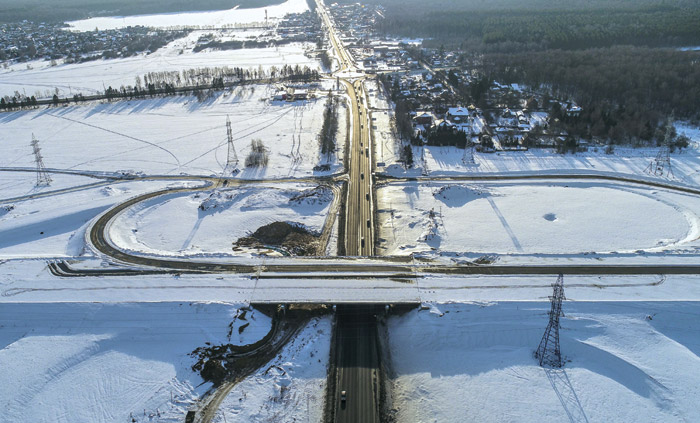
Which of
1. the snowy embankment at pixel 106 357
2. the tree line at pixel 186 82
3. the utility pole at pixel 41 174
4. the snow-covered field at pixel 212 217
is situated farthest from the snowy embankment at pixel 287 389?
the tree line at pixel 186 82

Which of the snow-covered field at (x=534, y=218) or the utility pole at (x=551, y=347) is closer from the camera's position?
the utility pole at (x=551, y=347)

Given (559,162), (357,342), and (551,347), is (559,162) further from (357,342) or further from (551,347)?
(357,342)

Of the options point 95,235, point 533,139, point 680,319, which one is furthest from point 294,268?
point 533,139

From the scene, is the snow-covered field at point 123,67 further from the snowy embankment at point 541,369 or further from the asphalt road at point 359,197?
the snowy embankment at point 541,369

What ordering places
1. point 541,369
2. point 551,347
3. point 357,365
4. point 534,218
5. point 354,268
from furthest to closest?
point 534,218 < point 354,268 < point 551,347 < point 357,365 < point 541,369

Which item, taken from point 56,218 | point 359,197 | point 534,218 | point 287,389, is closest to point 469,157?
point 534,218

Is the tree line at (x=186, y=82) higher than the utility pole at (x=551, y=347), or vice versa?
the tree line at (x=186, y=82)
